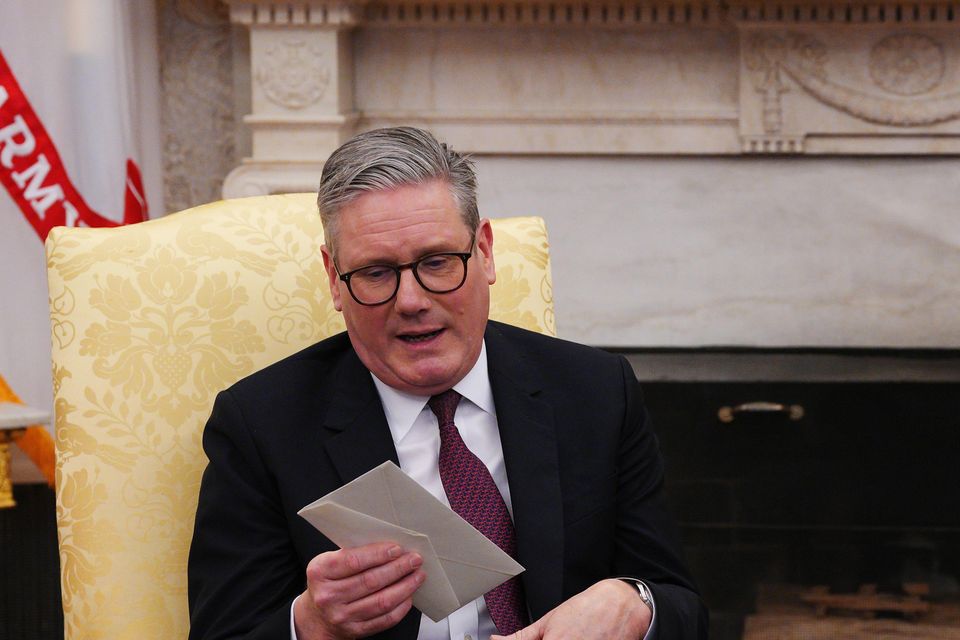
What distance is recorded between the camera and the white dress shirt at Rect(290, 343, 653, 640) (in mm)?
1425

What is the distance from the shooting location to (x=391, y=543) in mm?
1193

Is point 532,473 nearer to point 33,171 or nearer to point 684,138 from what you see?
point 33,171

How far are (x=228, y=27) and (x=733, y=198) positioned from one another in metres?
1.45

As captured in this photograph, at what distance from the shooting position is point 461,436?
1480 millimetres

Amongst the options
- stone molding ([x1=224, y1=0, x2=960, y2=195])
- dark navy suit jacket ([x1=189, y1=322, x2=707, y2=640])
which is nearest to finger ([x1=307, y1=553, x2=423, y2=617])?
dark navy suit jacket ([x1=189, y1=322, x2=707, y2=640])

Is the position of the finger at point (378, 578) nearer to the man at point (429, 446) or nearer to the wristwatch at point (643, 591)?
the man at point (429, 446)

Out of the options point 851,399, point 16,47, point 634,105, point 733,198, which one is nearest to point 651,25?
point 634,105

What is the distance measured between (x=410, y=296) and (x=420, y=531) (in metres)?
0.30

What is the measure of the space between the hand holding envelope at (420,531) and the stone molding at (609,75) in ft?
6.70

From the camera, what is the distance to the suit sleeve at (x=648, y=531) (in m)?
1.42

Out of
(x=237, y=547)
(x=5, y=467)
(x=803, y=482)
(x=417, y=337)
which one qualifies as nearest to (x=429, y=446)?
(x=417, y=337)

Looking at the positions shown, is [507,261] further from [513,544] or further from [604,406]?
[513,544]

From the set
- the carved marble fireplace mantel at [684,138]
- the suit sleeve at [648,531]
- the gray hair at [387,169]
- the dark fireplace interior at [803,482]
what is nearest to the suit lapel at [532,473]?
the suit sleeve at [648,531]

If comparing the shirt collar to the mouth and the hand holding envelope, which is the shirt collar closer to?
the mouth
